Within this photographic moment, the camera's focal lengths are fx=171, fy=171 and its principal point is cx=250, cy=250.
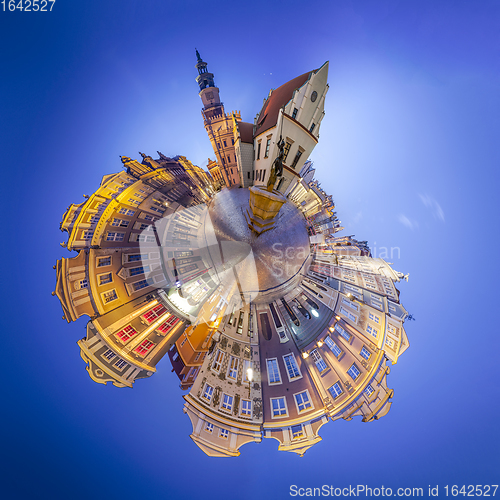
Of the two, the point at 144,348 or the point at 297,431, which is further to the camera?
the point at 297,431

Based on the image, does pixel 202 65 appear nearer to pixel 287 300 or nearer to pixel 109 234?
pixel 109 234

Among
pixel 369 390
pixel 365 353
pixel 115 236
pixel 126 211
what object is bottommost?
pixel 369 390

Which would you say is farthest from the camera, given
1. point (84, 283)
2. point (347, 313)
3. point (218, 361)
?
point (347, 313)

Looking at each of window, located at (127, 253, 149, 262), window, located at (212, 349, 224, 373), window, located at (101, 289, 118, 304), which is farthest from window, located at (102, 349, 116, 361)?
window, located at (212, 349, 224, 373)

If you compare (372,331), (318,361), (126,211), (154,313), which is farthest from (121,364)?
(372,331)

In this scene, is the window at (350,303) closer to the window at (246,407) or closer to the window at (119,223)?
the window at (246,407)

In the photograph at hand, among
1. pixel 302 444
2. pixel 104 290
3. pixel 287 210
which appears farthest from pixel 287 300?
pixel 104 290

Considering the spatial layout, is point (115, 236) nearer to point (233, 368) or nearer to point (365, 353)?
point (233, 368)
